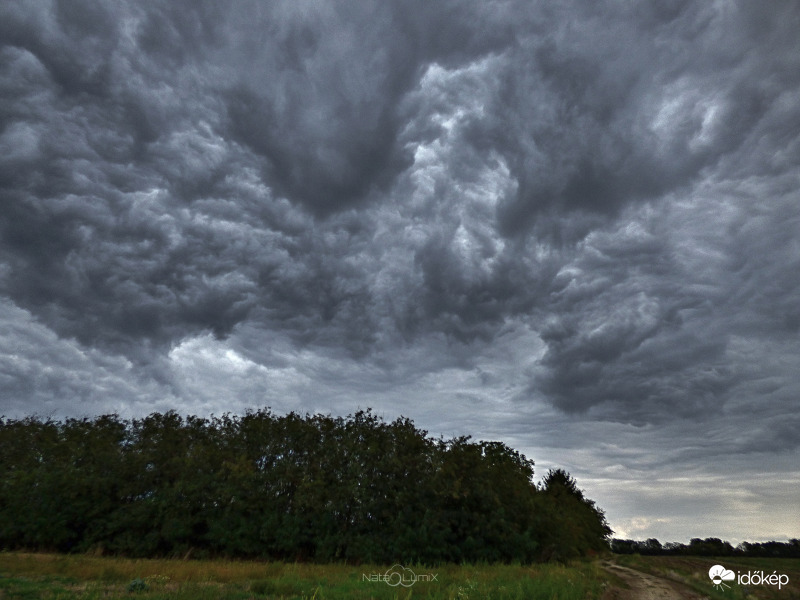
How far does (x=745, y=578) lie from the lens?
24.6 metres

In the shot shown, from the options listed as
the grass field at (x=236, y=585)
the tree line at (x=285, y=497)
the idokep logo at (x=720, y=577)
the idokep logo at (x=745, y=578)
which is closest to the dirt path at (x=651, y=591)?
the grass field at (x=236, y=585)

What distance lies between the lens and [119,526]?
2927cm

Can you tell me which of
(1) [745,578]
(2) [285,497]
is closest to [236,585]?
(2) [285,497]

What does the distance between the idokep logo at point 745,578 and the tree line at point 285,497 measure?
880 cm

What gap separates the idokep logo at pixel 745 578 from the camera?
2212cm

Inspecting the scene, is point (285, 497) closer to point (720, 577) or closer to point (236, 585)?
point (236, 585)

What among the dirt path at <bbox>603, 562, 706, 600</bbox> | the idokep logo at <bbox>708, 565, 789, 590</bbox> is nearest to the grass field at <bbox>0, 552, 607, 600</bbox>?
the dirt path at <bbox>603, 562, 706, 600</bbox>

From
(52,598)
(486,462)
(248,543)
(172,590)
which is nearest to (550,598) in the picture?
(172,590)

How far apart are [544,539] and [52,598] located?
2653 cm

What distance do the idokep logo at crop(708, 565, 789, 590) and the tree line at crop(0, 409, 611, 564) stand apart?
880cm

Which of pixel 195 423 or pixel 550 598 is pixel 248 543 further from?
pixel 550 598

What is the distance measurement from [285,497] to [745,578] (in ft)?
83.4

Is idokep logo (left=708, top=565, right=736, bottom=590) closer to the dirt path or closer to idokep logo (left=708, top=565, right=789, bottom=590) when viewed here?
idokep logo (left=708, top=565, right=789, bottom=590)

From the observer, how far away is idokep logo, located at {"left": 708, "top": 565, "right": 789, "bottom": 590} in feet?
72.6
